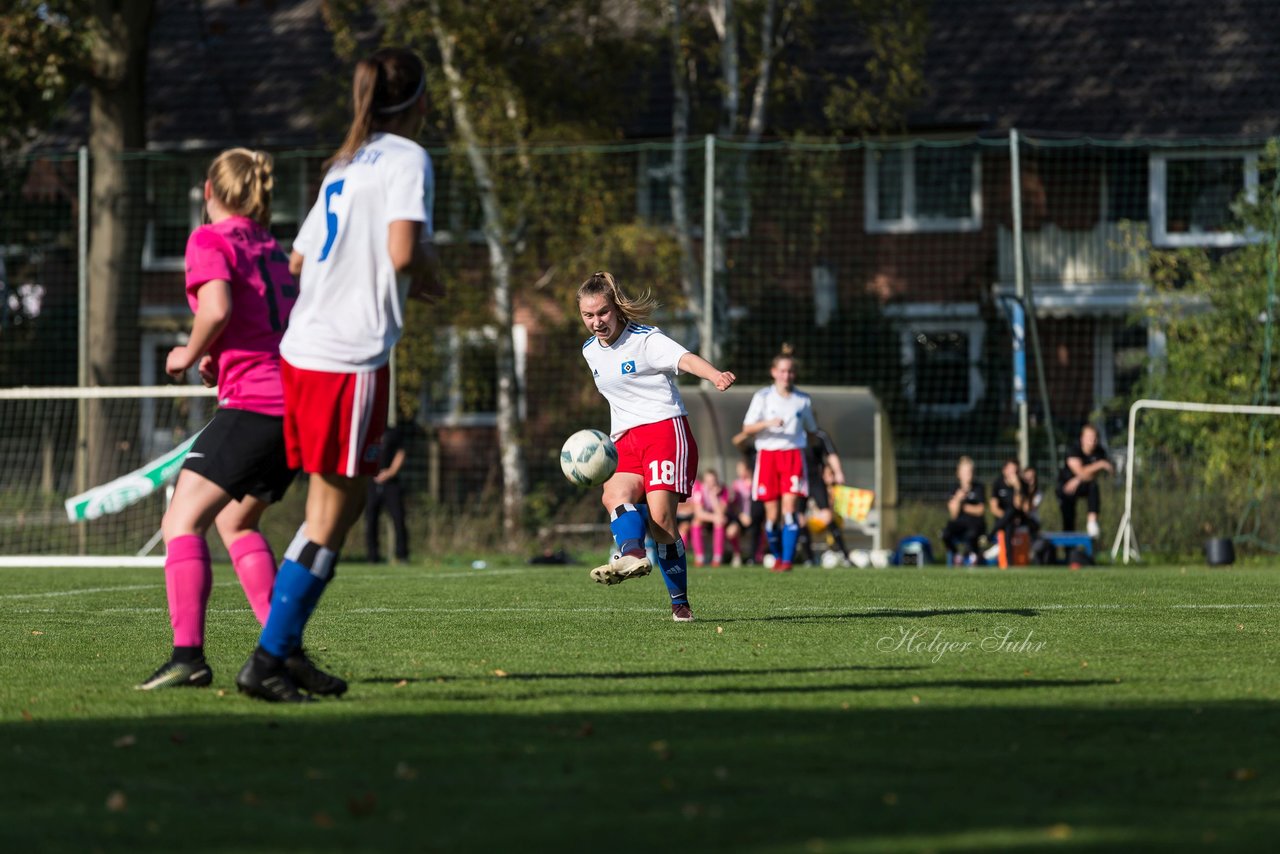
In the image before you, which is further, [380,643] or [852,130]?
[852,130]

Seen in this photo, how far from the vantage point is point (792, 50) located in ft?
91.5

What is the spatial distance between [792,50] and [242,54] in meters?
11.4

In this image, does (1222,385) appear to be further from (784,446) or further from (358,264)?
(358,264)

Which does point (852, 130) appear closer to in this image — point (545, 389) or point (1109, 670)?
point (545, 389)

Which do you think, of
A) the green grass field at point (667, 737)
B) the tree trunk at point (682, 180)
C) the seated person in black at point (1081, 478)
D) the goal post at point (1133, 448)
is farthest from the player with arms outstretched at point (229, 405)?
the tree trunk at point (682, 180)

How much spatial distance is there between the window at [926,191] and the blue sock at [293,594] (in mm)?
23051

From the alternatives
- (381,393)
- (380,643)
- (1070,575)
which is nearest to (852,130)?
(1070,575)

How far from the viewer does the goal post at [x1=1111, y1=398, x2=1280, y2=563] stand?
18578 millimetres

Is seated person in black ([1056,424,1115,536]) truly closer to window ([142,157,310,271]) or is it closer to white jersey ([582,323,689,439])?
white jersey ([582,323,689,439])

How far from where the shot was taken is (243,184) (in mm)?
6312

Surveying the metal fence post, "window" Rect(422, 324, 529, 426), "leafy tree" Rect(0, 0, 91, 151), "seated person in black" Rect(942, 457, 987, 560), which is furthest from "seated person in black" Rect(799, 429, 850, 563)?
"leafy tree" Rect(0, 0, 91, 151)

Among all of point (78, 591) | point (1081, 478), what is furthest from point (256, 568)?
point (1081, 478)

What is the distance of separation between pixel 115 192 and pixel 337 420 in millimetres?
17750

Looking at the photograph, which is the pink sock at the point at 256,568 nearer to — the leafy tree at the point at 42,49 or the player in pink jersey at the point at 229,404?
the player in pink jersey at the point at 229,404
